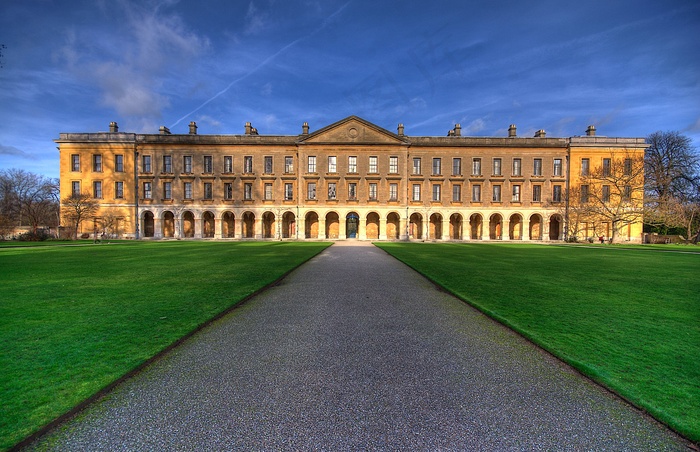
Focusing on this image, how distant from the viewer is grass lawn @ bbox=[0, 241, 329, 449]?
2818mm

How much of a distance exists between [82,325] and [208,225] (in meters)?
37.4

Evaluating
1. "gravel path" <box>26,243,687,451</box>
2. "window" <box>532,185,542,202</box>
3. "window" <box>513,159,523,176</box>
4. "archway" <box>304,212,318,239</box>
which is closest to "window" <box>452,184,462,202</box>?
"window" <box>513,159,523,176</box>

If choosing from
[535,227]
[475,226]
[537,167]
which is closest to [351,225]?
[475,226]

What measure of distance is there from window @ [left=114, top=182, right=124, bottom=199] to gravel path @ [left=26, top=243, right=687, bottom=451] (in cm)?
4269

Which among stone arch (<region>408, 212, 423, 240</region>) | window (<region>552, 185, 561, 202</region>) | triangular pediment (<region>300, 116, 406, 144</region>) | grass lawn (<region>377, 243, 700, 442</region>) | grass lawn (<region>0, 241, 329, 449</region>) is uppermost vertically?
triangular pediment (<region>300, 116, 406, 144</region>)

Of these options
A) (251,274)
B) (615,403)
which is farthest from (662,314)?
(251,274)

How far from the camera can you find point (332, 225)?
3919 centimetres

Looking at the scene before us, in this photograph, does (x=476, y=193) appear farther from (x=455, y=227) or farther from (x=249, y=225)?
(x=249, y=225)

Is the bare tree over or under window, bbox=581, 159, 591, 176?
under

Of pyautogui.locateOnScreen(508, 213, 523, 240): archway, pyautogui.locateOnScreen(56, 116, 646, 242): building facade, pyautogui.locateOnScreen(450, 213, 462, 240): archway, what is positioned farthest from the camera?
pyautogui.locateOnScreen(450, 213, 462, 240): archway

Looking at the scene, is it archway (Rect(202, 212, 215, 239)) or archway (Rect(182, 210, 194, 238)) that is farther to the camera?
archway (Rect(202, 212, 215, 239))

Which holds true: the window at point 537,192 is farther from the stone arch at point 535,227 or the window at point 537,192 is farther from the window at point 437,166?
the window at point 437,166

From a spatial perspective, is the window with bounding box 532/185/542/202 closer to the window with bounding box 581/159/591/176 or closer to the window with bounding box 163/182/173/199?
the window with bounding box 581/159/591/176

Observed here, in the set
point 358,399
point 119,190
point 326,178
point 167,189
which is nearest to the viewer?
point 358,399
